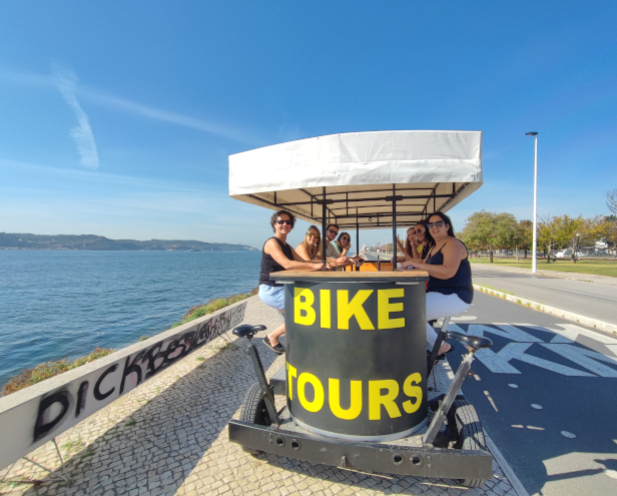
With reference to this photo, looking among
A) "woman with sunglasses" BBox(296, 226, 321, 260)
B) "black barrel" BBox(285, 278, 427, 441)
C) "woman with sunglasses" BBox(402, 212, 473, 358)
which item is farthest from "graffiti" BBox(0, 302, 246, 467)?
"woman with sunglasses" BBox(402, 212, 473, 358)

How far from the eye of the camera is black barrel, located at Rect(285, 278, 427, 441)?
7.73 feet

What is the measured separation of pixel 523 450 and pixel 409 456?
5.25 feet

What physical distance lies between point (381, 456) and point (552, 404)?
9.72ft

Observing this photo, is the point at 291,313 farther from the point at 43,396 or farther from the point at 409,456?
the point at 43,396

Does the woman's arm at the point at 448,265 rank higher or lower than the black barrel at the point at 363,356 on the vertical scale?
higher

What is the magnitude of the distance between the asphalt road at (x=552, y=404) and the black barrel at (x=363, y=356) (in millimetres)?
1201

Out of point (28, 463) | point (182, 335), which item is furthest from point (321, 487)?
point (182, 335)

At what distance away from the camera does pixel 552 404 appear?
12.4 ft

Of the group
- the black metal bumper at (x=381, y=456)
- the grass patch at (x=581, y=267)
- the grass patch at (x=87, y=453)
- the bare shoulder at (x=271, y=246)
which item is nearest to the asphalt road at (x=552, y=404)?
the black metal bumper at (x=381, y=456)

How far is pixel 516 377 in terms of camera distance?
4656 millimetres

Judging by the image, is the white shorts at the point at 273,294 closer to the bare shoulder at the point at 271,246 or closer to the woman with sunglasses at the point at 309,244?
the bare shoulder at the point at 271,246

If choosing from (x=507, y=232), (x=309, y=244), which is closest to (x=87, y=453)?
(x=309, y=244)

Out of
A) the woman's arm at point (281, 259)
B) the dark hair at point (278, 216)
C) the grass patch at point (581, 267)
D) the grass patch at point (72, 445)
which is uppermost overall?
the dark hair at point (278, 216)

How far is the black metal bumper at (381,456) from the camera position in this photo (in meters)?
2.06
